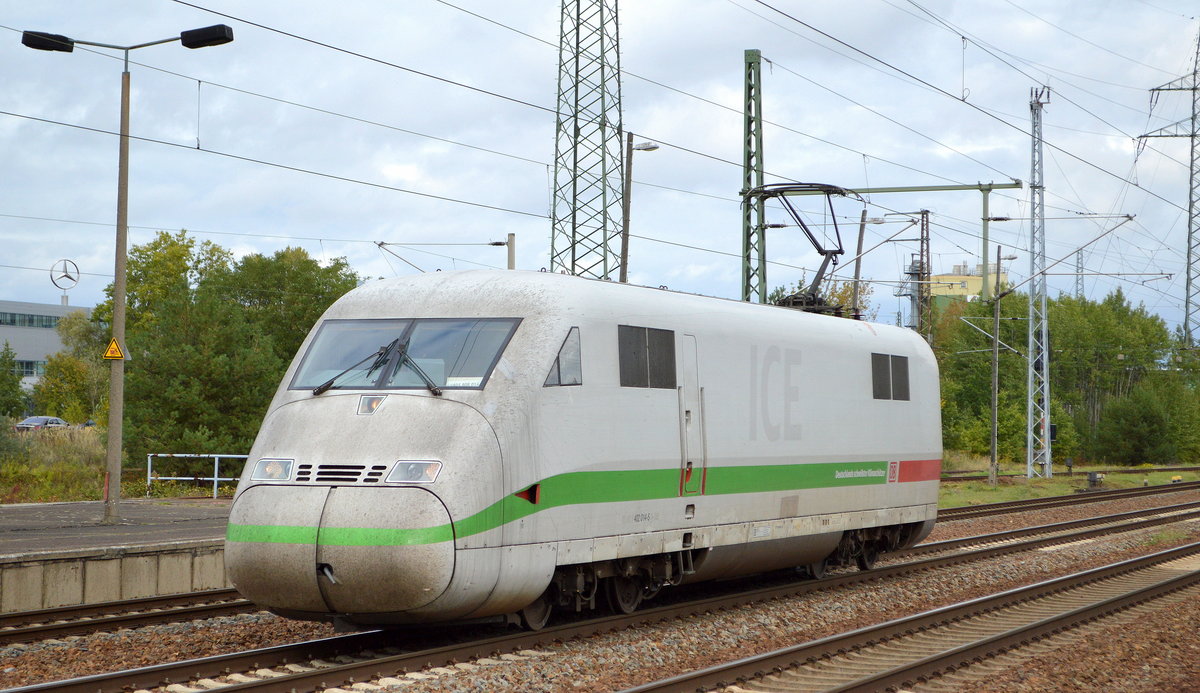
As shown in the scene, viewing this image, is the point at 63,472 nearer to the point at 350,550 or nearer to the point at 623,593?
the point at 623,593

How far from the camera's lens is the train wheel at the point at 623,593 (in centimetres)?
1237

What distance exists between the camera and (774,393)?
14.1 meters

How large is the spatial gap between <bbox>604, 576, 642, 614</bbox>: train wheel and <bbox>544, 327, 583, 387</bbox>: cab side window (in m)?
2.34

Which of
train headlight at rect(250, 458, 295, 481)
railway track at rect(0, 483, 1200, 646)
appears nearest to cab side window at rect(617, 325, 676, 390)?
train headlight at rect(250, 458, 295, 481)

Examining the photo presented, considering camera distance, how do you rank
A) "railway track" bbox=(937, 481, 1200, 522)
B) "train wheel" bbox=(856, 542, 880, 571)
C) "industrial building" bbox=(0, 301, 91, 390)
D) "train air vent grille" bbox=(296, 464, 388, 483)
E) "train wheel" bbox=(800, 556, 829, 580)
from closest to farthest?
1. "train air vent grille" bbox=(296, 464, 388, 483)
2. "train wheel" bbox=(800, 556, 829, 580)
3. "train wheel" bbox=(856, 542, 880, 571)
4. "railway track" bbox=(937, 481, 1200, 522)
5. "industrial building" bbox=(0, 301, 91, 390)

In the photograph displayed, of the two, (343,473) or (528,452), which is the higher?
(528,452)

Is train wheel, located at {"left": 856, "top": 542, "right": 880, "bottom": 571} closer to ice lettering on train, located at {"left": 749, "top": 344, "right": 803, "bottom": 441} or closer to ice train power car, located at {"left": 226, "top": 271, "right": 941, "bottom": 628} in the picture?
ice train power car, located at {"left": 226, "top": 271, "right": 941, "bottom": 628}

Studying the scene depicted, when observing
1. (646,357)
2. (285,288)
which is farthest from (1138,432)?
(646,357)

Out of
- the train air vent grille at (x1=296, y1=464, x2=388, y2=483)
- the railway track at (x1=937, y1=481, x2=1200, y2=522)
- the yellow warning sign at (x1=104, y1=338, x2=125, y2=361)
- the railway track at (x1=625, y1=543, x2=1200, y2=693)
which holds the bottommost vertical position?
the railway track at (x1=625, y1=543, x2=1200, y2=693)

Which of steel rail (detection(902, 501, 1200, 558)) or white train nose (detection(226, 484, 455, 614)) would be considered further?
steel rail (detection(902, 501, 1200, 558))

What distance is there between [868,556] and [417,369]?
884 centimetres

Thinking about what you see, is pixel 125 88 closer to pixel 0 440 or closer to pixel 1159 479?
pixel 0 440

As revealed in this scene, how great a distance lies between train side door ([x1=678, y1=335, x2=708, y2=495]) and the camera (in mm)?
12430

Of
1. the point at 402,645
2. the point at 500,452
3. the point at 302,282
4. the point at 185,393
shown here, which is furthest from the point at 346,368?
the point at 302,282
